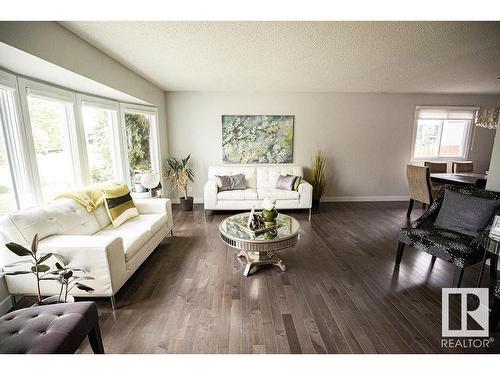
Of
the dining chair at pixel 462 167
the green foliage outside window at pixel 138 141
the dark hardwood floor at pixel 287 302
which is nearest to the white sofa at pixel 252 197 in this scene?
the dark hardwood floor at pixel 287 302

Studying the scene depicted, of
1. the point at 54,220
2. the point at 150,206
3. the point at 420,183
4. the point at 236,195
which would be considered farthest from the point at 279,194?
the point at 54,220

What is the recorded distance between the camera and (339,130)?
496cm

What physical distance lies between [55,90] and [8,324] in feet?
7.49

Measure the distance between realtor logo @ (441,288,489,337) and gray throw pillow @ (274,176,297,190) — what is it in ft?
8.83

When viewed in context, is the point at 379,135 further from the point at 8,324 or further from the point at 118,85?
the point at 8,324

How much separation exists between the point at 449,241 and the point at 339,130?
11.0 ft

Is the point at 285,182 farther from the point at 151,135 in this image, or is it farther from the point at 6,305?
the point at 6,305

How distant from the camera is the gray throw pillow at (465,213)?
216 cm

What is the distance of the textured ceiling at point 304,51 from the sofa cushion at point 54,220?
1552 mm

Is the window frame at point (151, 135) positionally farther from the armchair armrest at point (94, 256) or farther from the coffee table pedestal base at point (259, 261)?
the coffee table pedestal base at point (259, 261)

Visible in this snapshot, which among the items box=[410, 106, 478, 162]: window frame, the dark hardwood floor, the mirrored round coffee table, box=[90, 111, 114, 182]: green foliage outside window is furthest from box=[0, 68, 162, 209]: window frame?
box=[410, 106, 478, 162]: window frame

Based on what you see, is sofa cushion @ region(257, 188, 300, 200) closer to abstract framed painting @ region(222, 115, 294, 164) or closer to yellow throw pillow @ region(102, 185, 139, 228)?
abstract framed painting @ region(222, 115, 294, 164)

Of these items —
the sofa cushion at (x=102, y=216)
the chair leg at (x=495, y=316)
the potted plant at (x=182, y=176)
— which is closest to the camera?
the chair leg at (x=495, y=316)

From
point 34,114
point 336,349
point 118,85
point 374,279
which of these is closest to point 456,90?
point 374,279
